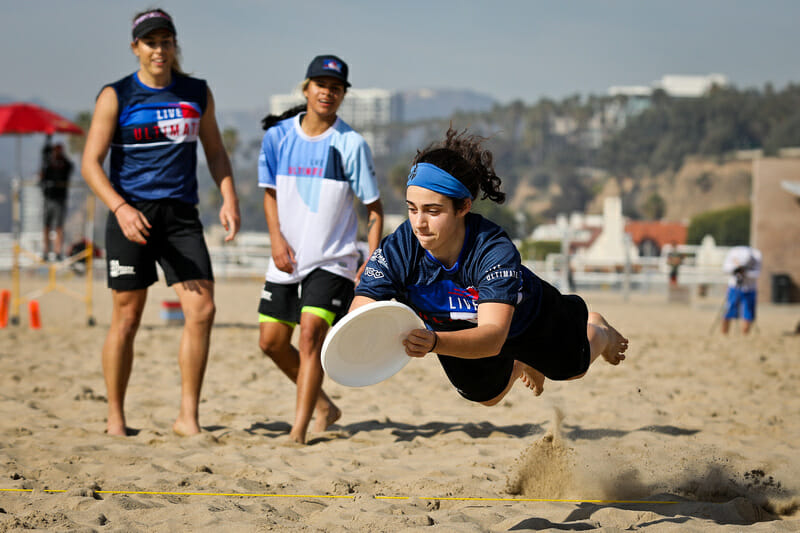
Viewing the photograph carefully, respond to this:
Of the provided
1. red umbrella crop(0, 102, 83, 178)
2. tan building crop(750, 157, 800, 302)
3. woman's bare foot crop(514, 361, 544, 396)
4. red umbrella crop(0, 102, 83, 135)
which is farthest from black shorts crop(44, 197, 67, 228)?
tan building crop(750, 157, 800, 302)

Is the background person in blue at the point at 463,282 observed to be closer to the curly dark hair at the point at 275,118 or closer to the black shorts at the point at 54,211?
the curly dark hair at the point at 275,118

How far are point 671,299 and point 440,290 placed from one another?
18.0 metres

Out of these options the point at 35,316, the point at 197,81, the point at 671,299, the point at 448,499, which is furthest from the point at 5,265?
the point at 448,499

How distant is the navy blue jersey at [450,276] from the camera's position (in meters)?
2.88

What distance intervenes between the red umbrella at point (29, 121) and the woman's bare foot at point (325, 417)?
312 inches

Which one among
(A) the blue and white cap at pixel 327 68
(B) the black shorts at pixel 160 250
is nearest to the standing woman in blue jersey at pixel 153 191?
(B) the black shorts at pixel 160 250

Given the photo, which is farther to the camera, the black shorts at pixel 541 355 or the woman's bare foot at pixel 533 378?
the woman's bare foot at pixel 533 378

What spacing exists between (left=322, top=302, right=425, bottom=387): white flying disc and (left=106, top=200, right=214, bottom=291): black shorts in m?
1.94

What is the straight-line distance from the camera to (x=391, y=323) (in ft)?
8.91

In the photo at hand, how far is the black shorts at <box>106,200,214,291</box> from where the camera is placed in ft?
14.6

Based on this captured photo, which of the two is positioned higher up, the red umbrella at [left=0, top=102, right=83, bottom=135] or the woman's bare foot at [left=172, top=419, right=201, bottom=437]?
the red umbrella at [left=0, top=102, right=83, bottom=135]

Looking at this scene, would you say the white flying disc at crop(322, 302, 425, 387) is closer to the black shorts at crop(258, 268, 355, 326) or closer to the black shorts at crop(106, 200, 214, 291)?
the black shorts at crop(258, 268, 355, 326)

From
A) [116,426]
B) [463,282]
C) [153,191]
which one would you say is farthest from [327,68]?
[116,426]

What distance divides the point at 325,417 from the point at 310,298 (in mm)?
851
